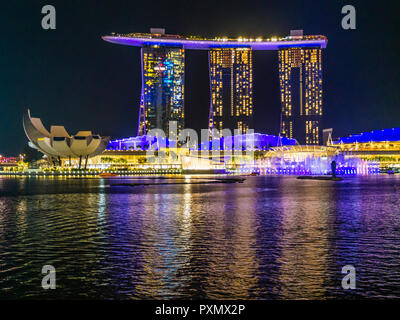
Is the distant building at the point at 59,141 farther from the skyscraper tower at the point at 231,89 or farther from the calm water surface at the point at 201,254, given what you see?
the calm water surface at the point at 201,254

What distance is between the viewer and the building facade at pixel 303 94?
173250mm

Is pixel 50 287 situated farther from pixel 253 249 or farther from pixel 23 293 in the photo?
pixel 253 249

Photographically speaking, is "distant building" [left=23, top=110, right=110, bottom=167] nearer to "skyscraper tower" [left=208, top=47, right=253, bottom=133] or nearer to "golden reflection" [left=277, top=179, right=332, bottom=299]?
"skyscraper tower" [left=208, top=47, right=253, bottom=133]

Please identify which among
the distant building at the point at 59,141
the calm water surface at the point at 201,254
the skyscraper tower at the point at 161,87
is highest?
the skyscraper tower at the point at 161,87

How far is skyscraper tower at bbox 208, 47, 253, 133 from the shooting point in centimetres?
16425

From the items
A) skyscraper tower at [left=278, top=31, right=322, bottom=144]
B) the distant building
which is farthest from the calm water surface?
skyscraper tower at [left=278, top=31, right=322, bottom=144]

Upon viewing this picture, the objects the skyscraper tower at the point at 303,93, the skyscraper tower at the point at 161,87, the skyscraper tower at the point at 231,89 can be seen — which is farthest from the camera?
the skyscraper tower at the point at 303,93

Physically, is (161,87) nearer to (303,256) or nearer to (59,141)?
(59,141)

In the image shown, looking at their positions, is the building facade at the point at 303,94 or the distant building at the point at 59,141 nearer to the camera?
the distant building at the point at 59,141

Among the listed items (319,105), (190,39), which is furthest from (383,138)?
(190,39)

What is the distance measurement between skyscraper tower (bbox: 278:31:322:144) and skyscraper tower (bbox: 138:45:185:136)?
44.5 m

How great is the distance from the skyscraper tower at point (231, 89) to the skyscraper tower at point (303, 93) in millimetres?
16541

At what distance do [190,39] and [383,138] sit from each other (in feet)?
240

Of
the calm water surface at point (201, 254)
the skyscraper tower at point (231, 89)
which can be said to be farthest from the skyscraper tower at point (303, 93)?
the calm water surface at point (201, 254)
